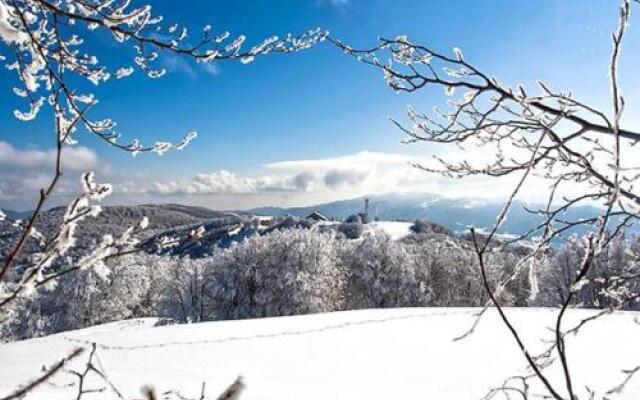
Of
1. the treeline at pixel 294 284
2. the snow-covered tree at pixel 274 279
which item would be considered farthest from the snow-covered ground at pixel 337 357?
the snow-covered tree at pixel 274 279

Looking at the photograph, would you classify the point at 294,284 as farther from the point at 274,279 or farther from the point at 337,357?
the point at 337,357

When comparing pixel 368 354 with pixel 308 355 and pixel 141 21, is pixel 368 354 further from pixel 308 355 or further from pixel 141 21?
pixel 141 21

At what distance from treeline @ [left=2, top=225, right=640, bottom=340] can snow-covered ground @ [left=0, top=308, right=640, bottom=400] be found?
52.3 ft

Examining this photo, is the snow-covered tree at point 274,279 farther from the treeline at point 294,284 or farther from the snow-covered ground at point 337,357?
the snow-covered ground at point 337,357

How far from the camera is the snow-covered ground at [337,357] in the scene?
409 cm

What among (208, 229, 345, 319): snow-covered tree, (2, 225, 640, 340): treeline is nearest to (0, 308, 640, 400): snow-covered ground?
(2, 225, 640, 340): treeline

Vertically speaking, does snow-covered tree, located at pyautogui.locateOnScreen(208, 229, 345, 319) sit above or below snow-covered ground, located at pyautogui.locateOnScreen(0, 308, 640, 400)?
below

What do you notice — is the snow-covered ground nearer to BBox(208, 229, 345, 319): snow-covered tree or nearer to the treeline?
the treeline

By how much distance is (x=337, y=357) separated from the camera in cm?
529

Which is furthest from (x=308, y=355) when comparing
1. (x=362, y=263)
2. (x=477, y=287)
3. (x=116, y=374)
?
(x=477, y=287)

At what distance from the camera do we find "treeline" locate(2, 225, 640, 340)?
83.0 ft

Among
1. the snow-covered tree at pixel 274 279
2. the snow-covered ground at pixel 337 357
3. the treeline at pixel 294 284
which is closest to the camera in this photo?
the snow-covered ground at pixel 337 357

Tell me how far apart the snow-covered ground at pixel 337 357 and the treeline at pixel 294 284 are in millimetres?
15933

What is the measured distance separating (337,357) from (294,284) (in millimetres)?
19934
